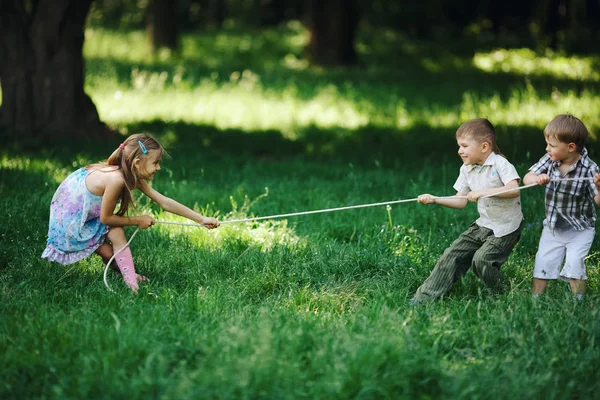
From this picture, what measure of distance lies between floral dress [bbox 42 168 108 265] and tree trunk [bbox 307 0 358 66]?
12649mm

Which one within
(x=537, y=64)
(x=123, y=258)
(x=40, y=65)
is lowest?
(x=123, y=258)

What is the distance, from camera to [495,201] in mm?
4477

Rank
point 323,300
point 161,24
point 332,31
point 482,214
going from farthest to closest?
point 161,24 < point 332,31 < point 482,214 < point 323,300

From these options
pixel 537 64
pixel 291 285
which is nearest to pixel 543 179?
pixel 291 285

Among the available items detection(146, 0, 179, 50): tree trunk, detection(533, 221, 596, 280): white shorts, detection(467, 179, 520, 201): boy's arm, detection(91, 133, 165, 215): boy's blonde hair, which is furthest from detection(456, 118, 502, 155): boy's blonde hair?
detection(146, 0, 179, 50): tree trunk

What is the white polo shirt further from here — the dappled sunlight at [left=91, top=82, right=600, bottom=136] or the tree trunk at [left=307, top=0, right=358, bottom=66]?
the tree trunk at [left=307, top=0, right=358, bottom=66]

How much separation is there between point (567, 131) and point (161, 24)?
53.2 ft

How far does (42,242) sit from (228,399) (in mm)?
2763

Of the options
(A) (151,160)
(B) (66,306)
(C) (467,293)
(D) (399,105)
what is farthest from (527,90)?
(B) (66,306)

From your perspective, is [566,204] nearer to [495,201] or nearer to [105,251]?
[495,201]

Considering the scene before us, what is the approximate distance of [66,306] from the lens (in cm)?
411

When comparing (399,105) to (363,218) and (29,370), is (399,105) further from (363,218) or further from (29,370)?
(29,370)

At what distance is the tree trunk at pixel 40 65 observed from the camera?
8.21 m

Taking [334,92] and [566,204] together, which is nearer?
[566,204]
